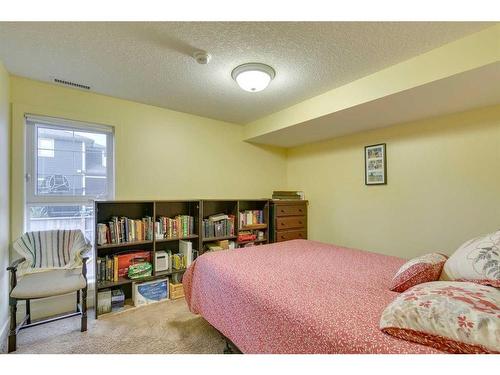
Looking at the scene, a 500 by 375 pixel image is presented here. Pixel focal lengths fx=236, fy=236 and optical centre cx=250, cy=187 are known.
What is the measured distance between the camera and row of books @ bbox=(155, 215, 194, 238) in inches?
107

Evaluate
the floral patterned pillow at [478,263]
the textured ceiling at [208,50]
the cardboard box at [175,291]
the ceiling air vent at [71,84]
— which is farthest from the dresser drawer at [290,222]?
the ceiling air vent at [71,84]

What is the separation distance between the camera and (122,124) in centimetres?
270

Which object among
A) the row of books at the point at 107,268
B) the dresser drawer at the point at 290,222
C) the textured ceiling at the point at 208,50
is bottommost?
the row of books at the point at 107,268

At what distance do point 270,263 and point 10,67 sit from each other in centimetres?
272

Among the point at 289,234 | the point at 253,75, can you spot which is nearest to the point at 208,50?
the point at 253,75

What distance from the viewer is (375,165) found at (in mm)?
2861

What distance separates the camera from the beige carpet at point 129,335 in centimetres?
181

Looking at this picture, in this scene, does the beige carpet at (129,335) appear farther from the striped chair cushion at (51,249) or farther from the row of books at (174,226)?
the row of books at (174,226)

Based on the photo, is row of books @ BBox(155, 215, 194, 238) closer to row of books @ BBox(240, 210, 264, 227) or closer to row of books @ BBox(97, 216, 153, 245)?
row of books @ BBox(97, 216, 153, 245)

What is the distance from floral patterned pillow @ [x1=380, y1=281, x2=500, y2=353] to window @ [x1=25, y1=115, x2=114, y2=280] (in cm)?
279

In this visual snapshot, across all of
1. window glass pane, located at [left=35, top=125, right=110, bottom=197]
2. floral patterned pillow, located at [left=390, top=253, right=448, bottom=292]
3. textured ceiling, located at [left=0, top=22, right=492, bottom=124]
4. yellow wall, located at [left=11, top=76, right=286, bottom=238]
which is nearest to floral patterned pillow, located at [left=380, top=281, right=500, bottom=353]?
floral patterned pillow, located at [left=390, top=253, right=448, bottom=292]

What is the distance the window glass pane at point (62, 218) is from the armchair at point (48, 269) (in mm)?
195
